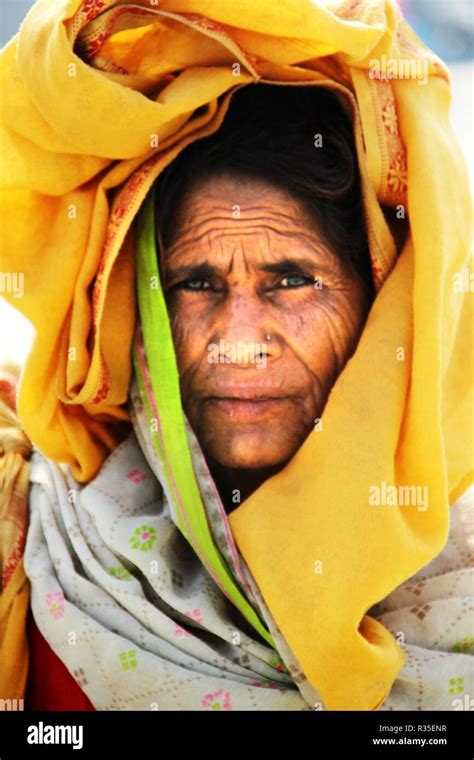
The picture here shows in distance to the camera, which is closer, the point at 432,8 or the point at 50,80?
the point at 50,80

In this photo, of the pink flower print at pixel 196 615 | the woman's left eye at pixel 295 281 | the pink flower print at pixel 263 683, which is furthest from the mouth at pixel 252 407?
the pink flower print at pixel 263 683

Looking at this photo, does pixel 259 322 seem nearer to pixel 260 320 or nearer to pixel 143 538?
pixel 260 320

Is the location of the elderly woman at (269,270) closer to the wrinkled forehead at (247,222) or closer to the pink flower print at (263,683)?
the wrinkled forehead at (247,222)

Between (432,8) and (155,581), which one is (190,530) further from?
(432,8)

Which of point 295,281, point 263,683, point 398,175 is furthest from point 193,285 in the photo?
point 263,683

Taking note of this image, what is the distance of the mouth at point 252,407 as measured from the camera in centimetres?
215

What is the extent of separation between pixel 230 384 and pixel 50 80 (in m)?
0.62

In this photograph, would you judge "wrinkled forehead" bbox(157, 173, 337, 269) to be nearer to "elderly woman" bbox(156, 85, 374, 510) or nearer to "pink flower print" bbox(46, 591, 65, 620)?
"elderly woman" bbox(156, 85, 374, 510)

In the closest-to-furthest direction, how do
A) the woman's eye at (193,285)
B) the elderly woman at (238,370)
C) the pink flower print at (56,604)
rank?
1. the elderly woman at (238,370)
2. the pink flower print at (56,604)
3. the woman's eye at (193,285)

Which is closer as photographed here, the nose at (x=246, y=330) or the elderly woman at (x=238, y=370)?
the elderly woman at (x=238, y=370)

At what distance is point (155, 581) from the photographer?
2.08 metres

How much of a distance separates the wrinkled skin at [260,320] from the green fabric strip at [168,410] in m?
0.07

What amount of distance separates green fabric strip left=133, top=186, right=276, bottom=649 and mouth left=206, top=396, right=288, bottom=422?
3.9 inches

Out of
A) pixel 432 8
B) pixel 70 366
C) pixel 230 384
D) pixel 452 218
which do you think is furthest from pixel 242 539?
pixel 432 8
